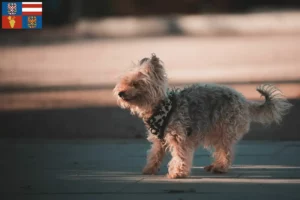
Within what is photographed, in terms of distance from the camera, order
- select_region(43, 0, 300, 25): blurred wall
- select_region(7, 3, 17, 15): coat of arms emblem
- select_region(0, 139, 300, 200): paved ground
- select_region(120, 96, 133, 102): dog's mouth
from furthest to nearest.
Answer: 1. select_region(43, 0, 300, 25): blurred wall
2. select_region(7, 3, 17, 15): coat of arms emblem
3. select_region(120, 96, 133, 102): dog's mouth
4. select_region(0, 139, 300, 200): paved ground

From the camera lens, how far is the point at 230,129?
416 inches

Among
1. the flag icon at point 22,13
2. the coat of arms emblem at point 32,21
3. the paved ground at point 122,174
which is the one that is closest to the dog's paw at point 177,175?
the paved ground at point 122,174

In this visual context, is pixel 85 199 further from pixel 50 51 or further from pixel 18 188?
pixel 50 51

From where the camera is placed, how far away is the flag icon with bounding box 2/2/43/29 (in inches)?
816

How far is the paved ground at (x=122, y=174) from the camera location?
9148 mm

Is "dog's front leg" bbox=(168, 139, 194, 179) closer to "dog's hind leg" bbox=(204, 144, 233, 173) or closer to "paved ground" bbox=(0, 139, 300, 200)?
"paved ground" bbox=(0, 139, 300, 200)

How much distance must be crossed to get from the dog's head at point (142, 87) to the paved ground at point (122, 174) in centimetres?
95

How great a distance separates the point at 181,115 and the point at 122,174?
1.10 meters

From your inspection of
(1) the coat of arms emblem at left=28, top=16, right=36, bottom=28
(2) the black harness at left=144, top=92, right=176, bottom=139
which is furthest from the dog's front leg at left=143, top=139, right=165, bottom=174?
(1) the coat of arms emblem at left=28, top=16, right=36, bottom=28

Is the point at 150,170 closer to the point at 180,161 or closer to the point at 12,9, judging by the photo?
the point at 180,161

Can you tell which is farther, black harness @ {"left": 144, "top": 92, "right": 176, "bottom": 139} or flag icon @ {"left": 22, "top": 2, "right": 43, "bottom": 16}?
flag icon @ {"left": 22, "top": 2, "right": 43, "bottom": 16}

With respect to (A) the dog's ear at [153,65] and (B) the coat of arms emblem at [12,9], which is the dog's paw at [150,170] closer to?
(A) the dog's ear at [153,65]

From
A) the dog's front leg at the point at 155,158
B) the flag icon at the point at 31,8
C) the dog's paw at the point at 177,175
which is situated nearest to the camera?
the dog's paw at the point at 177,175

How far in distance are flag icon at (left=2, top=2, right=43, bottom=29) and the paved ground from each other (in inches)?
303
